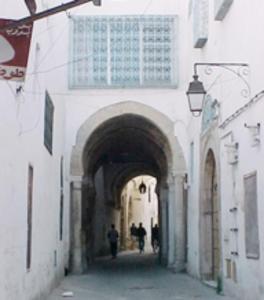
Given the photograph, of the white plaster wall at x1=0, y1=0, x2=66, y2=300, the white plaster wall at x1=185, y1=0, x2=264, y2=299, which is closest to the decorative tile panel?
the white plaster wall at x1=185, y1=0, x2=264, y2=299

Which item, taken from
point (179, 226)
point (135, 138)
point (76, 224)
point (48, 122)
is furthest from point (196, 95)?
point (135, 138)

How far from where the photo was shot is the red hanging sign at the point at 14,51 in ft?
16.8

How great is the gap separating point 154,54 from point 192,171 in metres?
3.09

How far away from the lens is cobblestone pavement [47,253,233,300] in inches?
479

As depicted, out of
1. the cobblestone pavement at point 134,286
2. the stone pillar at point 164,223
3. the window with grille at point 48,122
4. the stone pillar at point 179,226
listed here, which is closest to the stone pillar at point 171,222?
the stone pillar at point 179,226

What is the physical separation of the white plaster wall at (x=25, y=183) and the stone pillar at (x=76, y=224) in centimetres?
332

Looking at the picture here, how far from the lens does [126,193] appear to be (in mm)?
37250

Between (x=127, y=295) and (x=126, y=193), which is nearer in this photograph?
(x=127, y=295)

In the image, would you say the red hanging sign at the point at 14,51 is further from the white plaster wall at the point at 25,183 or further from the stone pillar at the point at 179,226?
the stone pillar at the point at 179,226

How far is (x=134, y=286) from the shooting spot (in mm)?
14109

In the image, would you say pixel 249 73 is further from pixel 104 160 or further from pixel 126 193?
pixel 126 193

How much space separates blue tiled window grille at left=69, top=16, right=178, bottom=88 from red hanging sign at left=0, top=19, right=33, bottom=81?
1159 cm

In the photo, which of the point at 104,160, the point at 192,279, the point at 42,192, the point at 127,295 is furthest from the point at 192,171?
the point at 104,160

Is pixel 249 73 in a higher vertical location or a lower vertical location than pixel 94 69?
lower
